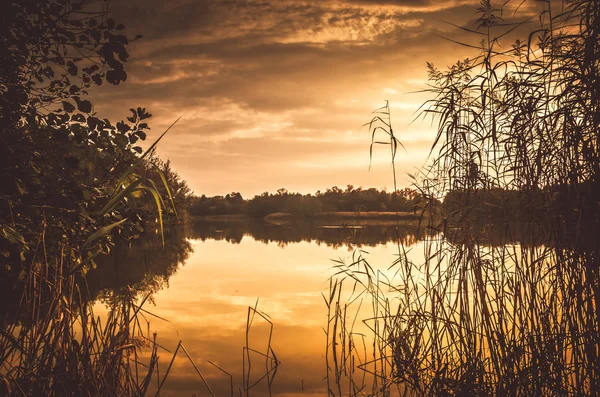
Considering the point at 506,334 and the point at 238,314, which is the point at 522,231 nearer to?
the point at 506,334

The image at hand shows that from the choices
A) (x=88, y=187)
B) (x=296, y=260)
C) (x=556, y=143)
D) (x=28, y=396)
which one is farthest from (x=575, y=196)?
(x=296, y=260)

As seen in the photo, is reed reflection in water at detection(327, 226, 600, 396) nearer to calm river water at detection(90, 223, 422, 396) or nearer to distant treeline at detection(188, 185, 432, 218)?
calm river water at detection(90, 223, 422, 396)

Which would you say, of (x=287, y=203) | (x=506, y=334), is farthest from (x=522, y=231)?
(x=287, y=203)

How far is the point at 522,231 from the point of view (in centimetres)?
332

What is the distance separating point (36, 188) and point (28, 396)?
1.26 m

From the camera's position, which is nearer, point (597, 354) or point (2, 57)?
point (597, 354)

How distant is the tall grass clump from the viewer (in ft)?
8.77

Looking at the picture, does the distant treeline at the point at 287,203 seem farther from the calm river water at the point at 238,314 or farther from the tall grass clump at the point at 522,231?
the tall grass clump at the point at 522,231

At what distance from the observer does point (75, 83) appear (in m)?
3.47

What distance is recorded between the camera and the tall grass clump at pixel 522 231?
105 inches

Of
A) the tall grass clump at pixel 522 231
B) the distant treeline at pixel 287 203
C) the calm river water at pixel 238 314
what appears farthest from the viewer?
the distant treeline at pixel 287 203

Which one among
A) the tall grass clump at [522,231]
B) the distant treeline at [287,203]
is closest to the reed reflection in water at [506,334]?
the tall grass clump at [522,231]

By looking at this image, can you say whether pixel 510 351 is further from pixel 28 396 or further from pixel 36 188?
pixel 36 188

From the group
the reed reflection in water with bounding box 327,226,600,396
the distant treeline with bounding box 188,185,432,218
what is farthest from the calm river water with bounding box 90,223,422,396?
the distant treeline with bounding box 188,185,432,218
